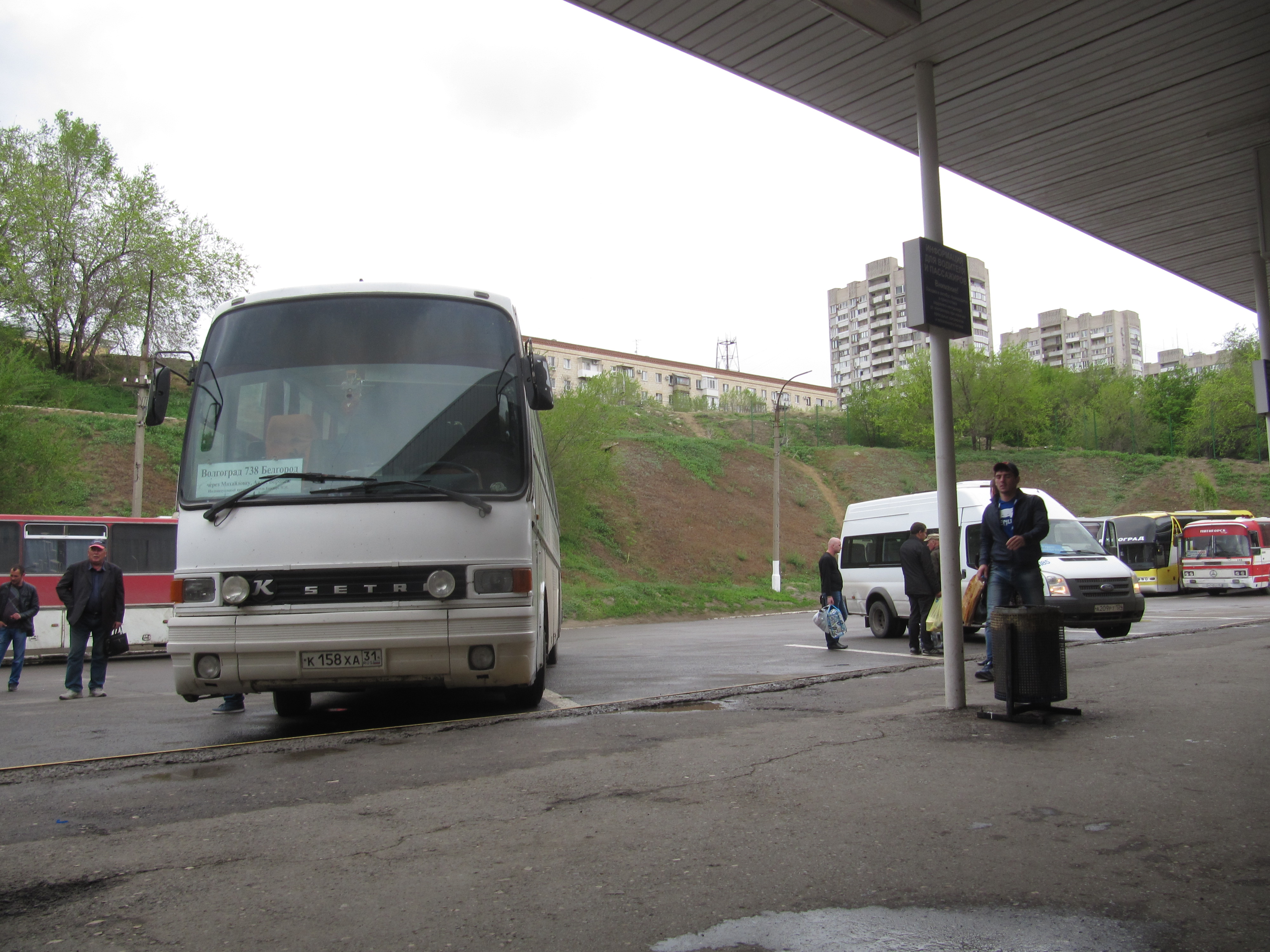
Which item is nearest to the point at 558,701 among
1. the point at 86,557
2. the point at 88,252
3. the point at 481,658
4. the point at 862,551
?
the point at 481,658

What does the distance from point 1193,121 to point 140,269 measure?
172 feet

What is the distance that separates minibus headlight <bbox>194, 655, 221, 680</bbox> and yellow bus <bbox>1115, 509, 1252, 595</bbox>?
3240 centimetres

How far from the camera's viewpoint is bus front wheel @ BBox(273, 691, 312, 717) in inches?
324

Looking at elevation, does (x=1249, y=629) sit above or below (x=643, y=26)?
below

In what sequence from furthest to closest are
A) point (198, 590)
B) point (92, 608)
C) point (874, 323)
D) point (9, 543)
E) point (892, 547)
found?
1. point (874, 323)
2. point (9, 543)
3. point (892, 547)
4. point (92, 608)
5. point (198, 590)

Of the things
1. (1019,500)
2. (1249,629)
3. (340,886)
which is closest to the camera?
(340,886)

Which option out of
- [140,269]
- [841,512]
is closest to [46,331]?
[140,269]

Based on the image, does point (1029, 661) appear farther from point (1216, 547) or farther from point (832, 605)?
point (1216, 547)

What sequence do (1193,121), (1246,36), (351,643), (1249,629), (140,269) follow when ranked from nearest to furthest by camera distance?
1. (351,643)
2. (1246,36)
3. (1193,121)
4. (1249,629)
5. (140,269)

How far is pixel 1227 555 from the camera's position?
1189 inches

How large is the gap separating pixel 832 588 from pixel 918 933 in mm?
11749

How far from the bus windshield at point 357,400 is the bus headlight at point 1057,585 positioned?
9600 mm

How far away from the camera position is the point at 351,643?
6.33m

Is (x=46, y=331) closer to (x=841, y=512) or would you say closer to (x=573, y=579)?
(x=573, y=579)
